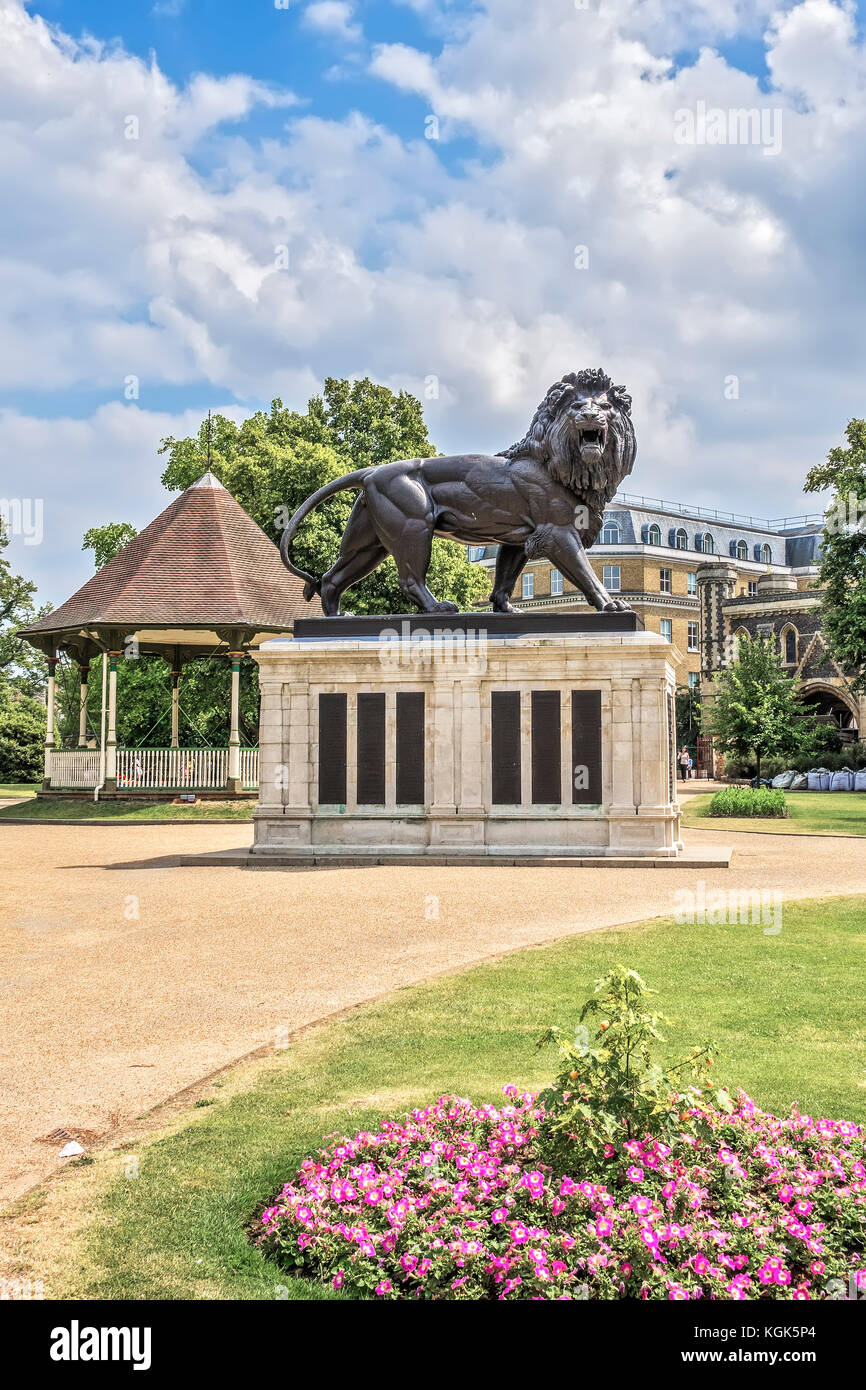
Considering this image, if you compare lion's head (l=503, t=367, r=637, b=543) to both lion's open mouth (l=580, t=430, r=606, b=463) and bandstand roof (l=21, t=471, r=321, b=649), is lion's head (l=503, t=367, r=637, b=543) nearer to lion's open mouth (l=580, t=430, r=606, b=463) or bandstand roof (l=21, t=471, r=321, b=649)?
lion's open mouth (l=580, t=430, r=606, b=463)

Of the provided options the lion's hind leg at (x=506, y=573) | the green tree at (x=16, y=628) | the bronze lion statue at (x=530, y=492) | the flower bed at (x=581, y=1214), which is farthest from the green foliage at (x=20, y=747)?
the flower bed at (x=581, y=1214)

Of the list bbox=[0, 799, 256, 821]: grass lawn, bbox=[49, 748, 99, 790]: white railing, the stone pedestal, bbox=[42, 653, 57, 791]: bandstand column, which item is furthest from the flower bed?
bbox=[42, 653, 57, 791]: bandstand column

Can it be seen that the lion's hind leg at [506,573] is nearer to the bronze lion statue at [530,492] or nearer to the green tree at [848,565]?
the bronze lion statue at [530,492]

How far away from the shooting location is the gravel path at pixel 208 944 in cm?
677

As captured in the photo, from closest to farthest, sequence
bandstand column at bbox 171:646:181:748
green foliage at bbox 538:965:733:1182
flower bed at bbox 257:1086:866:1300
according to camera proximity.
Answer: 1. flower bed at bbox 257:1086:866:1300
2. green foliage at bbox 538:965:733:1182
3. bandstand column at bbox 171:646:181:748

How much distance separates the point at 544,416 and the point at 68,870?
35.0 feet

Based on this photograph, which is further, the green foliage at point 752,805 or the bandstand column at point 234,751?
the bandstand column at point 234,751

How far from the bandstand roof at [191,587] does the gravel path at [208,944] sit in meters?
14.0

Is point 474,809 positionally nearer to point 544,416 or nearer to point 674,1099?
point 544,416

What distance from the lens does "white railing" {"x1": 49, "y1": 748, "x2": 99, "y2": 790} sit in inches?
1339

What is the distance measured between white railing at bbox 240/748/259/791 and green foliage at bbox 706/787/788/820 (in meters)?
13.2

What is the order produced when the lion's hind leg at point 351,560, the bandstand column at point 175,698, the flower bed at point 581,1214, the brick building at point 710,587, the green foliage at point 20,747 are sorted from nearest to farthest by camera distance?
the flower bed at point 581,1214
the lion's hind leg at point 351,560
the bandstand column at point 175,698
the green foliage at point 20,747
the brick building at point 710,587
